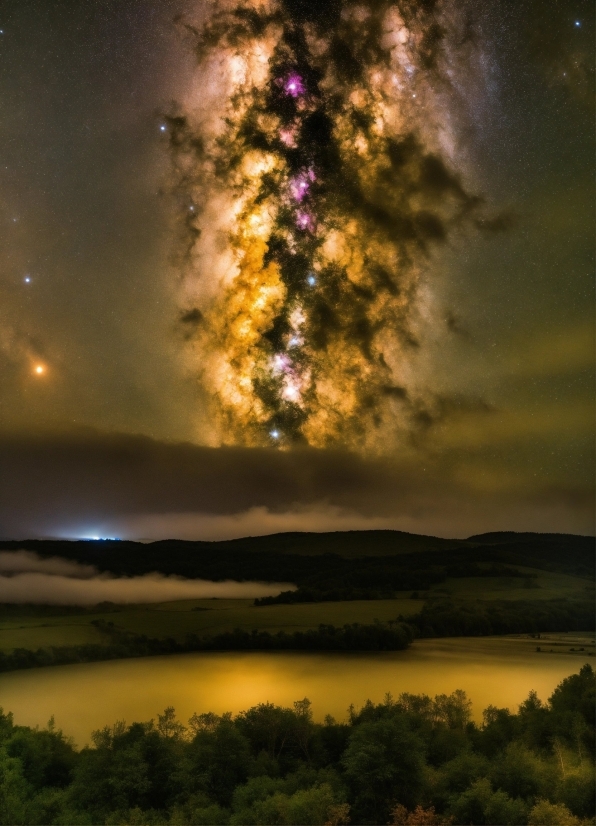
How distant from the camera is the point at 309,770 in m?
7.28

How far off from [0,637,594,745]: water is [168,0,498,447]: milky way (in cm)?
259

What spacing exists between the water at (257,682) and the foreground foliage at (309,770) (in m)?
0.15

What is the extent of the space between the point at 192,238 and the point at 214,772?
602 centimetres

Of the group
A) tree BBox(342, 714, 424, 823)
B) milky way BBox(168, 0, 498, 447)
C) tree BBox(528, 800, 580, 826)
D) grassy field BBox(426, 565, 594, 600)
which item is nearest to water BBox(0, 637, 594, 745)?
tree BBox(342, 714, 424, 823)

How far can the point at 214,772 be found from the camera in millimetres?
7180

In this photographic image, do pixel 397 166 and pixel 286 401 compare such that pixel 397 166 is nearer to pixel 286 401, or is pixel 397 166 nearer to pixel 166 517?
pixel 286 401

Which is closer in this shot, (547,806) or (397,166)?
(547,806)

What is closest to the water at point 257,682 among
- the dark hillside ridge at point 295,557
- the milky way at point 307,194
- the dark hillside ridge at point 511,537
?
the dark hillside ridge at point 295,557

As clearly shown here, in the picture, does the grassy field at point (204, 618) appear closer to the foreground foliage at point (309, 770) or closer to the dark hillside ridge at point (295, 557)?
the dark hillside ridge at point (295, 557)

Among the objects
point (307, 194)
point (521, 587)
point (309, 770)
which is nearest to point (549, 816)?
point (309, 770)

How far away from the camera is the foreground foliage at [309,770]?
701 centimetres

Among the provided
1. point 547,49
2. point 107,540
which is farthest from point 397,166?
point 107,540

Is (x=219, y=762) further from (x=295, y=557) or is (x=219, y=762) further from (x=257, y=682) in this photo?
(x=295, y=557)

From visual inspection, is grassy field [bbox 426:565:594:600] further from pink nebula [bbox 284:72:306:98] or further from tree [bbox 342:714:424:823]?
pink nebula [bbox 284:72:306:98]
